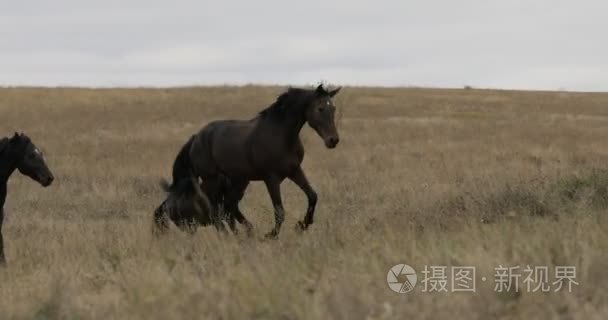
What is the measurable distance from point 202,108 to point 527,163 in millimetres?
22515

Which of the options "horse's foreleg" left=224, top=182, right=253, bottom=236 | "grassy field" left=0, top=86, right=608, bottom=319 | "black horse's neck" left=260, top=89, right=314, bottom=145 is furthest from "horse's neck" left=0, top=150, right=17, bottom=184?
"black horse's neck" left=260, top=89, right=314, bottom=145

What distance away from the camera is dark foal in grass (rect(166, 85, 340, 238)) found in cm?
984

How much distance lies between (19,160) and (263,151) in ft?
8.58

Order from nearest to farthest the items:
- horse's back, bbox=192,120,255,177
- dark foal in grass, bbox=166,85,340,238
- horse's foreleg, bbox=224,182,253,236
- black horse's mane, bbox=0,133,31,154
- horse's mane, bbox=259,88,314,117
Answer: black horse's mane, bbox=0,133,31,154 → dark foal in grass, bbox=166,85,340,238 → horse's mane, bbox=259,88,314,117 → horse's back, bbox=192,120,255,177 → horse's foreleg, bbox=224,182,253,236

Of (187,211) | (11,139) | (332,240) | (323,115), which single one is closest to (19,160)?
(11,139)

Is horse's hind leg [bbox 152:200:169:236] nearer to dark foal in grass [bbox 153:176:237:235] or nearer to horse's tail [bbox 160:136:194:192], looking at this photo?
dark foal in grass [bbox 153:176:237:235]

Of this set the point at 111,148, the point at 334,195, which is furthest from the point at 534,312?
the point at 111,148

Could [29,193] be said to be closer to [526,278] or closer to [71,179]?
[71,179]

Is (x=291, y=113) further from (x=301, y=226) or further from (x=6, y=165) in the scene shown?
(x=6, y=165)

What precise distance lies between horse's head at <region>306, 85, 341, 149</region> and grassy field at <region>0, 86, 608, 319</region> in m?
0.94

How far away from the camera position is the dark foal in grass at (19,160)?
9.00 m

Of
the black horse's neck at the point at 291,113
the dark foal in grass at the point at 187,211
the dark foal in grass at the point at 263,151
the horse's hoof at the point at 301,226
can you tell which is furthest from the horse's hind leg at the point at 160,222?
the black horse's neck at the point at 291,113

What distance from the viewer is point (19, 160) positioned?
9.12 meters

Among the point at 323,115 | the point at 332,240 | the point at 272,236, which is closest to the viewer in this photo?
the point at 332,240
